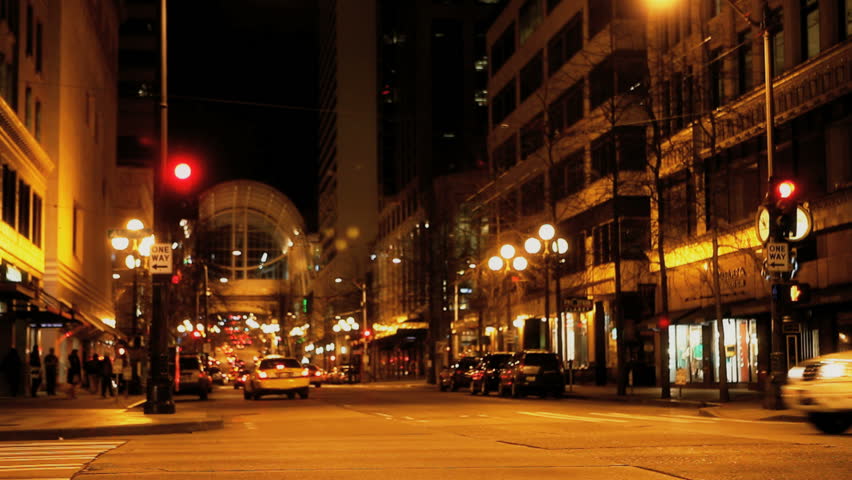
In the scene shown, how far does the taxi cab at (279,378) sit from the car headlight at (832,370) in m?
26.2

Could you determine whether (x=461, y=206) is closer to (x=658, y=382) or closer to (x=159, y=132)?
(x=658, y=382)

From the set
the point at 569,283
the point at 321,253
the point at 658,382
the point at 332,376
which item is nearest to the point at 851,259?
the point at 658,382

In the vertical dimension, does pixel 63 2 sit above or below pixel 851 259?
above

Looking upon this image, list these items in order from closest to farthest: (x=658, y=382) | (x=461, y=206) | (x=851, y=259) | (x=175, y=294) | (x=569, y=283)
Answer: (x=851, y=259)
(x=658, y=382)
(x=569, y=283)
(x=175, y=294)
(x=461, y=206)

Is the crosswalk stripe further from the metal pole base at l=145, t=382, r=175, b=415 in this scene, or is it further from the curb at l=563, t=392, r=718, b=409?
the curb at l=563, t=392, r=718, b=409

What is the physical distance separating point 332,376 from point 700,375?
4536 cm

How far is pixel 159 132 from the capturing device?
1074 inches

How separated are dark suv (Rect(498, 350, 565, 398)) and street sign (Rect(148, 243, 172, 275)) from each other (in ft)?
59.7

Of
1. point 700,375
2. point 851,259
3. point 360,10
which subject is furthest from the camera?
point 360,10

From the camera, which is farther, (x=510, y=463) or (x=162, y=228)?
(x=162, y=228)

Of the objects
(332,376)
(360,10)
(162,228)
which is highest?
(360,10)

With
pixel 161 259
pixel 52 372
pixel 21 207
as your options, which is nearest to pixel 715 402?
pixel 161 259

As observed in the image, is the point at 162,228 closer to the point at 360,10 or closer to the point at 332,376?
the point at 332,376

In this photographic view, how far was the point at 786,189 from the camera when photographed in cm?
2594
